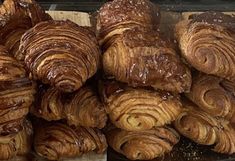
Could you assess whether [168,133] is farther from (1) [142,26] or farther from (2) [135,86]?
(1) [142,26]

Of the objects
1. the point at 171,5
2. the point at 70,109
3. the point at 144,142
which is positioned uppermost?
the point at 171,5

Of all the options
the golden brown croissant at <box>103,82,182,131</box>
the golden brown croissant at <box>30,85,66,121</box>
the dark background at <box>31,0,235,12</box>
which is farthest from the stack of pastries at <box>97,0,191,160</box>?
the dark background at <box>31,0,235,12</box>

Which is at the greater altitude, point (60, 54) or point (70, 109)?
point (60, 54)

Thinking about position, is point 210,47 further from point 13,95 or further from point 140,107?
point 13,95

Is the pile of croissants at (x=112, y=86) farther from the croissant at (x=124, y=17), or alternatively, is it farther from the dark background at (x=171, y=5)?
the dark background at (x=171, y=5)

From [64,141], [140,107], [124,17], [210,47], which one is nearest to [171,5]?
[124,17]
